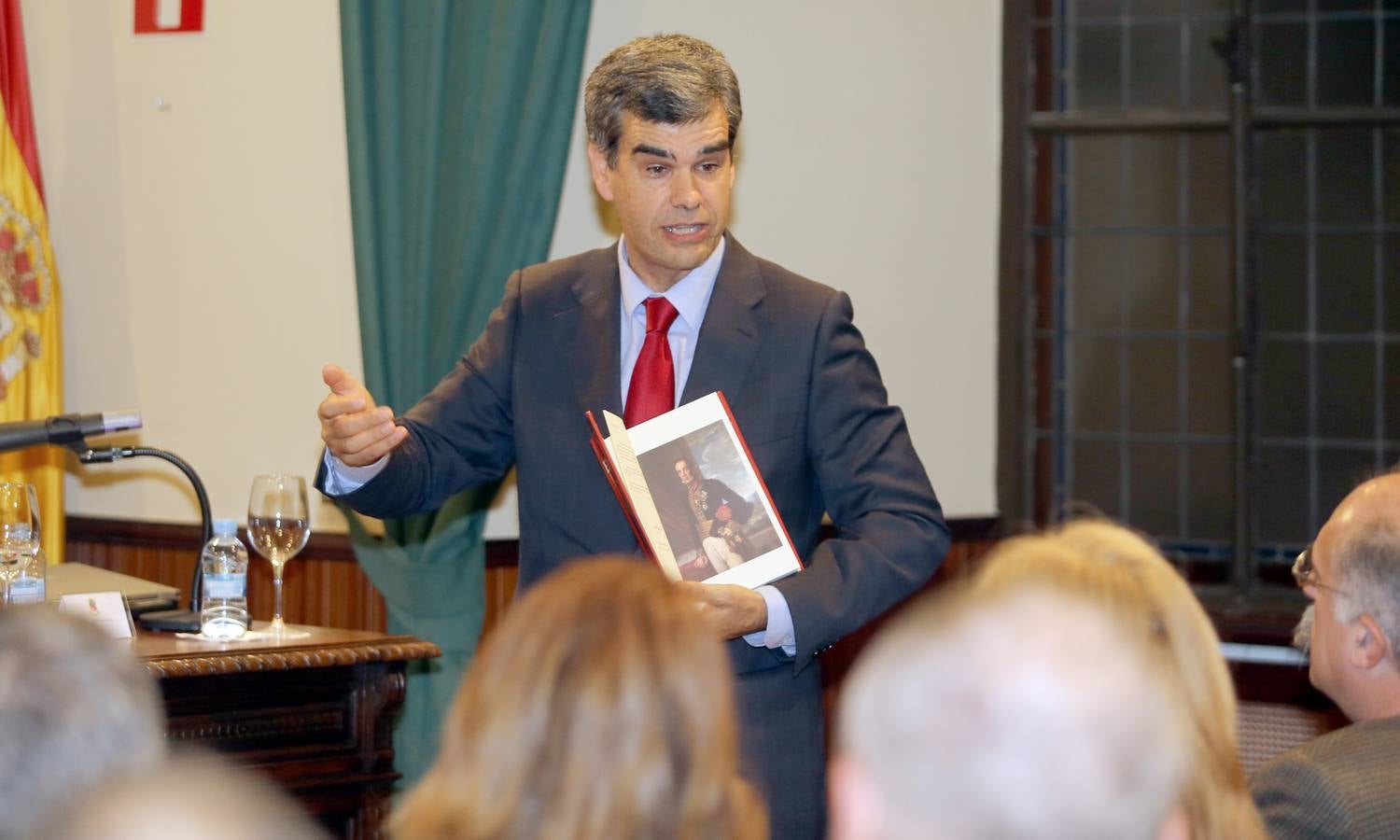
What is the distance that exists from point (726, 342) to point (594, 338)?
230 mm

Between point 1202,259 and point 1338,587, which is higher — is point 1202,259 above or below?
above

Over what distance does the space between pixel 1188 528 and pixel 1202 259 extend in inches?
31.2

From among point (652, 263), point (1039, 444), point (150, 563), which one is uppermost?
point (652, 263)

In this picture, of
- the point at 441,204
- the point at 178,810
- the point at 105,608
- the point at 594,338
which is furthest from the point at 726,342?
the point at 441,204

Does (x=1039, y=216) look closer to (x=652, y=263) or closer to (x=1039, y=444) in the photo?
(x=1039, y=444)

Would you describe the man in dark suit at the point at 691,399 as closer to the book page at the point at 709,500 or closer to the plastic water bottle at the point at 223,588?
the book page at the point at 709,500

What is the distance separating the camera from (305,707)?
2.90 meters

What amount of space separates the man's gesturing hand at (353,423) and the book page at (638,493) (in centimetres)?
36

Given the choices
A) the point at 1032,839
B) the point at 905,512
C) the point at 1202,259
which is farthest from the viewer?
the point at 1202,259

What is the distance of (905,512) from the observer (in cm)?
249

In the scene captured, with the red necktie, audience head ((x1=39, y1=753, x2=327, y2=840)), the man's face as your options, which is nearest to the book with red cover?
the red necktie

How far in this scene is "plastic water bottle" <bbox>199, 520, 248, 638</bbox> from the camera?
297 cm

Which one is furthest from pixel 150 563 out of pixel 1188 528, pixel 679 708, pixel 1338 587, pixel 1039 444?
pixel 679 708

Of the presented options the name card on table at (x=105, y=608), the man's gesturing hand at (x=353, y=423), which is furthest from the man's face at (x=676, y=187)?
the name card on table at (x=105, y=608)
